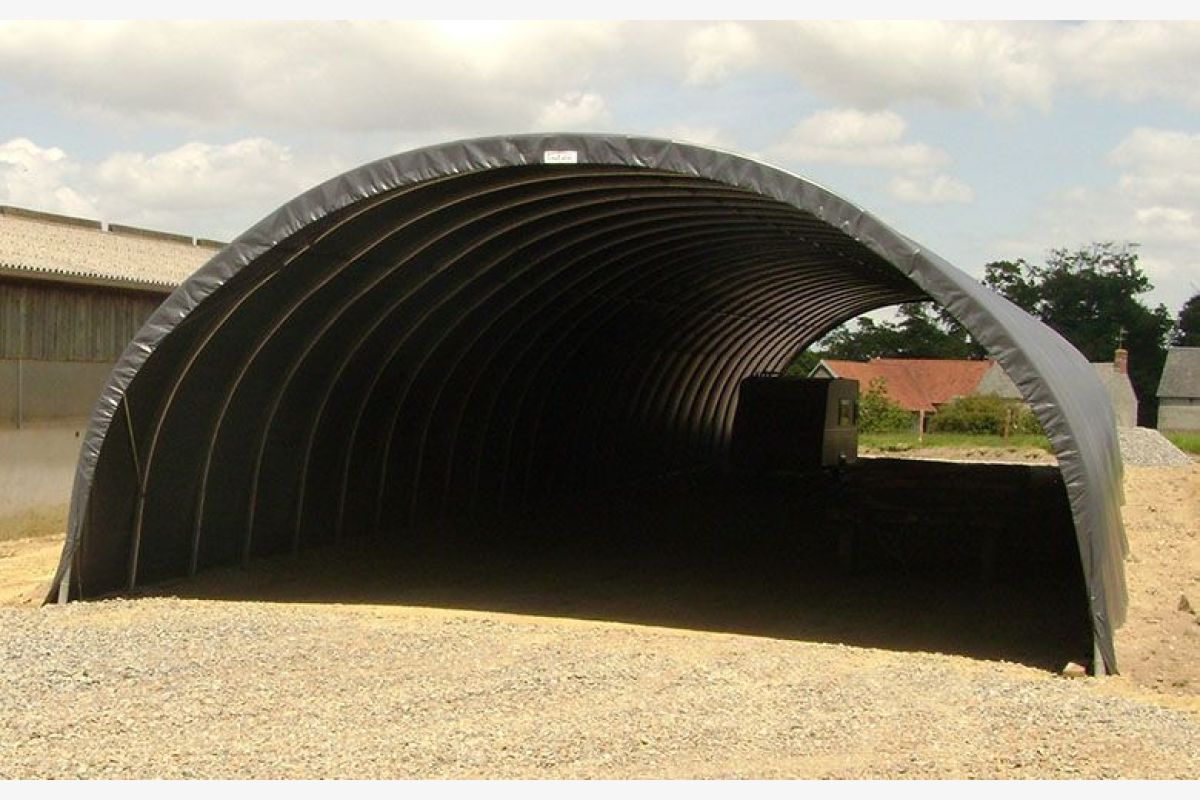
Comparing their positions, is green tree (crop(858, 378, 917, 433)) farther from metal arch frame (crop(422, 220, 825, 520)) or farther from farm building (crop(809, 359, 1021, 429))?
metal arch frame (crop(422, 220, 825, 520))

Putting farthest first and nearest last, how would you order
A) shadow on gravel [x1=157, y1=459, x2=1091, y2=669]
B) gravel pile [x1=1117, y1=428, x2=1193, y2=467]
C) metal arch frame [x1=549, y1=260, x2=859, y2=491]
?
1. gravel pile [x1=1117, y1=428, x2=1193, y2=467]
2. metal arch frame [x1=549, y1=260, x2=859, y2=491]
3. shadow on gravel [x1=157, y1=459, x2=1091, y2=669]

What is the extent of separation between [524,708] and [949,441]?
37.9 meters

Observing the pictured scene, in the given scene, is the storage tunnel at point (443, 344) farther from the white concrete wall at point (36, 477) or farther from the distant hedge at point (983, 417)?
the distant hedge at point (983, 417)

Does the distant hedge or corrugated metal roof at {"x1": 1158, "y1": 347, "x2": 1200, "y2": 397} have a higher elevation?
corrugated metal roof at {"x1": 1158, "y1": 347, "x2": 1200, "y2": 397}

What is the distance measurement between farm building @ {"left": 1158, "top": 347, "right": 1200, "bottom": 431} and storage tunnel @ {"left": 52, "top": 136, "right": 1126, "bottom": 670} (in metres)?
61.0

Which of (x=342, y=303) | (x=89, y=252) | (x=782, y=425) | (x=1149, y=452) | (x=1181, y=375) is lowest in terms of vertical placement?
(x=1149, y=452)

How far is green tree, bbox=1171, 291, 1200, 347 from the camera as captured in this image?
9812cm

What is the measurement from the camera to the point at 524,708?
25.8ft

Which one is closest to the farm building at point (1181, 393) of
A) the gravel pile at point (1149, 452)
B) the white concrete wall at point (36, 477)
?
the gravel pile at point (1149, 452)

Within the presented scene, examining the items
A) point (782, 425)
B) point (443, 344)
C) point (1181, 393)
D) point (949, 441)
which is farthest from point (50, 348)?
point (1181, 393)

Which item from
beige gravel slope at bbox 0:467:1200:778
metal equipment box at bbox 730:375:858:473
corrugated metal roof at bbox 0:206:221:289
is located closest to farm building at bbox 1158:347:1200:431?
metal equipment box at bbox 730:375:858:473

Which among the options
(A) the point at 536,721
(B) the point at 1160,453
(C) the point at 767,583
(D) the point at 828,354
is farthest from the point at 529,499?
(D) the point at 828,354

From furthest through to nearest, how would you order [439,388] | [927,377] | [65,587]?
1. [927,377]
2. [439,388]
3. [65,587]

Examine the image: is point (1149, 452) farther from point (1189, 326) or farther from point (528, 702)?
point (1189, 326)
